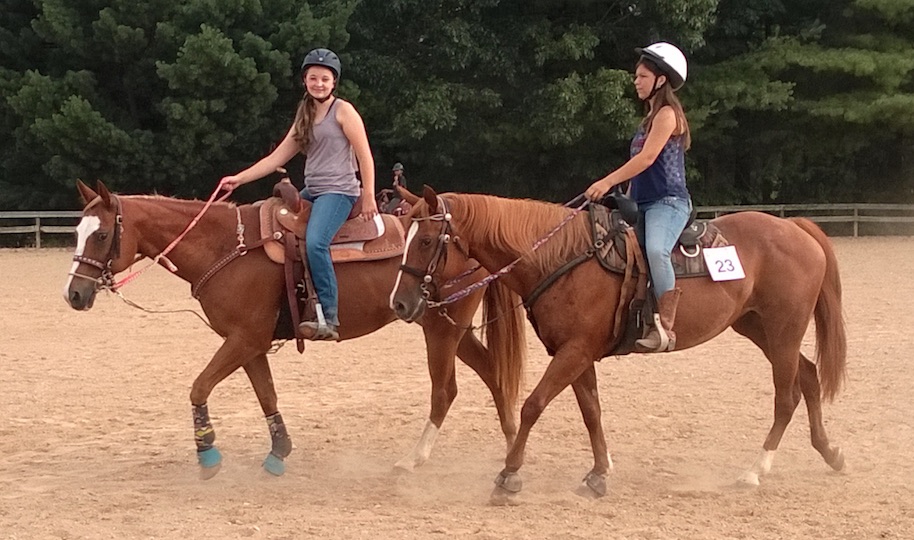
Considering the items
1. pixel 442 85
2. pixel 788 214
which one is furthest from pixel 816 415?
pixel 788 214

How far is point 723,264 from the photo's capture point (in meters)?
5.91

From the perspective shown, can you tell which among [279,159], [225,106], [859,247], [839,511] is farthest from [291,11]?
[839,511]

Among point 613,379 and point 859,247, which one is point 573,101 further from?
point 613,379

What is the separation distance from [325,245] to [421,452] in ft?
4.77

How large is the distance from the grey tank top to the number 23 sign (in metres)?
2.17

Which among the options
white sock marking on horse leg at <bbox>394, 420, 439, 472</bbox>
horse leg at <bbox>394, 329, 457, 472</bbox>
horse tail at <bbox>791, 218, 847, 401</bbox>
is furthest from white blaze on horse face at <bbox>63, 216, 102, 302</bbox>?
horse tail at <bbox>791, 218, 847, 401</bbox>

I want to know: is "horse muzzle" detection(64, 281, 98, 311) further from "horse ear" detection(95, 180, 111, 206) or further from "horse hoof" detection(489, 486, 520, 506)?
"horse hoof" detection(489, 486, 520, 506)

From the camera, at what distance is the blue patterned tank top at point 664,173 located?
5734 millimetres

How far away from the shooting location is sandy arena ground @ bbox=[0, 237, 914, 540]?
5168 mm

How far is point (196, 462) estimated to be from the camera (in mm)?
6539

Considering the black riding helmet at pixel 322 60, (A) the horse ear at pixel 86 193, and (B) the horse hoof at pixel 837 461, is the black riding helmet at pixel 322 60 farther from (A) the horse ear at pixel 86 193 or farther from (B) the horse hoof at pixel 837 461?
(B) the horse hoof at pixel 837 461

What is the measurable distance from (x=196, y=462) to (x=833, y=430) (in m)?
4.32

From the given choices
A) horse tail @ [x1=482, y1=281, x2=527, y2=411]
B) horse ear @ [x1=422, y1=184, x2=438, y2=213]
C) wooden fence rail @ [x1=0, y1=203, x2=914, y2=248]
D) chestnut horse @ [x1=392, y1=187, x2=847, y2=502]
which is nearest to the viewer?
horse ear @ [x1=422, y1=184, x2=438, y2=213]

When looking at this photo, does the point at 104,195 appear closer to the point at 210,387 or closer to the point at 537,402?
the point at 210,387
